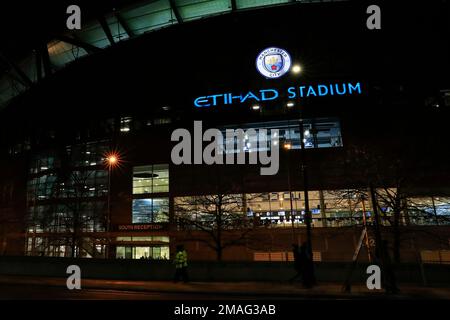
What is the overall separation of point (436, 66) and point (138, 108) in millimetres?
29589

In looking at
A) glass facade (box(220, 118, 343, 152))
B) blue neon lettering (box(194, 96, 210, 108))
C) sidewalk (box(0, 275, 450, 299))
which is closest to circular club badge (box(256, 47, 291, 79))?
glass facade (box(220, 118, 343, 152))

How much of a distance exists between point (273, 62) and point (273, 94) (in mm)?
3774

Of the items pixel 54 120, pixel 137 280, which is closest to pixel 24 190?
pixel 54 120

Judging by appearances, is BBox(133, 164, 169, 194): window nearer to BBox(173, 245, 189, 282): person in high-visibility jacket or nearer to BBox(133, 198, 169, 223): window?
BBox(133, 198, 169, 223): window

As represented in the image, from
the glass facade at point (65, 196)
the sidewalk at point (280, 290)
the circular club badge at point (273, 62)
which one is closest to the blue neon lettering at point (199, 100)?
the circular club badge at point (273, 62)

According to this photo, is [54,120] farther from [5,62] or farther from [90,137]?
[5,62]

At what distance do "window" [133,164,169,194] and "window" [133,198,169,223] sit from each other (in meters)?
0.95

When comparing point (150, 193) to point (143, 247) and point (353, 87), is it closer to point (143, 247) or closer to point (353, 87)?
point (143, 247)

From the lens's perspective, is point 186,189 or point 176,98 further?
point 176,98

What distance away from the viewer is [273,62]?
3491cm

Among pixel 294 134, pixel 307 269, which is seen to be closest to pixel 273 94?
pixel 294 134

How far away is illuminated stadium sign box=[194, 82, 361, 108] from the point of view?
32206 mm

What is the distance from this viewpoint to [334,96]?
32.3 meters

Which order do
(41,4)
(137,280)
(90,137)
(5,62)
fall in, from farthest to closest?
(5,62) → (90,137) → (41,4) → (137,280)
